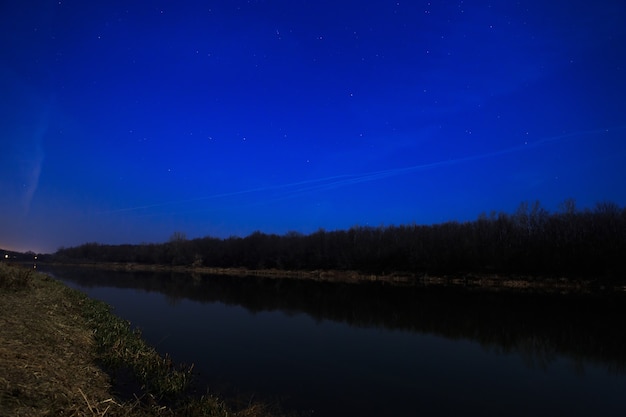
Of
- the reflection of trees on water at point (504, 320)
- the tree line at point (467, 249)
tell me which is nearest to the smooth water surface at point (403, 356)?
the reflection of trees on water at point (504, 320)

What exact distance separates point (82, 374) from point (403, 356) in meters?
11.5

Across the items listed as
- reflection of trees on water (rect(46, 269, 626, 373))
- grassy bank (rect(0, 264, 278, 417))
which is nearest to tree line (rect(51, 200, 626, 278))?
reflection of trees on water (rect(46, 269, 626, 373))

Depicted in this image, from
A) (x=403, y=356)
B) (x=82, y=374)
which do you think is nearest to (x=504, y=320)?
(x=403, y=356)

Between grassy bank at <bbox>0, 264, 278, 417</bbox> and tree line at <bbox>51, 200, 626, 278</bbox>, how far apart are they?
6292 cm

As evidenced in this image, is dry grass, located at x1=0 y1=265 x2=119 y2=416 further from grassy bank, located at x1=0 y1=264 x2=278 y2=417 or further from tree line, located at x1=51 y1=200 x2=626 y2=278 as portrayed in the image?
tree line, located at x1=51 y1=200 x2=626 y2=278

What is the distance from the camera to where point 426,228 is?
347 ft

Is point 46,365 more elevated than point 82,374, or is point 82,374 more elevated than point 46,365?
point 46,365

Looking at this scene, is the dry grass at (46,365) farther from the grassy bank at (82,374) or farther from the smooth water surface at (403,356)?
the smooth water surface at (403,356)

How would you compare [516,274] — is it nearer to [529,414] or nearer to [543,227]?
[543,227]

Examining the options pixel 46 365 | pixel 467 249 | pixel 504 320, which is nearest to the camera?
pixel 46 365

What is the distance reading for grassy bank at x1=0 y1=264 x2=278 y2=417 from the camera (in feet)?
19.7

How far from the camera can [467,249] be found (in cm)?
7500

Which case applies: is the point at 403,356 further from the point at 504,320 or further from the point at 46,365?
the point at 504,320

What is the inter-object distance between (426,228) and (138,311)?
90.2 metres
